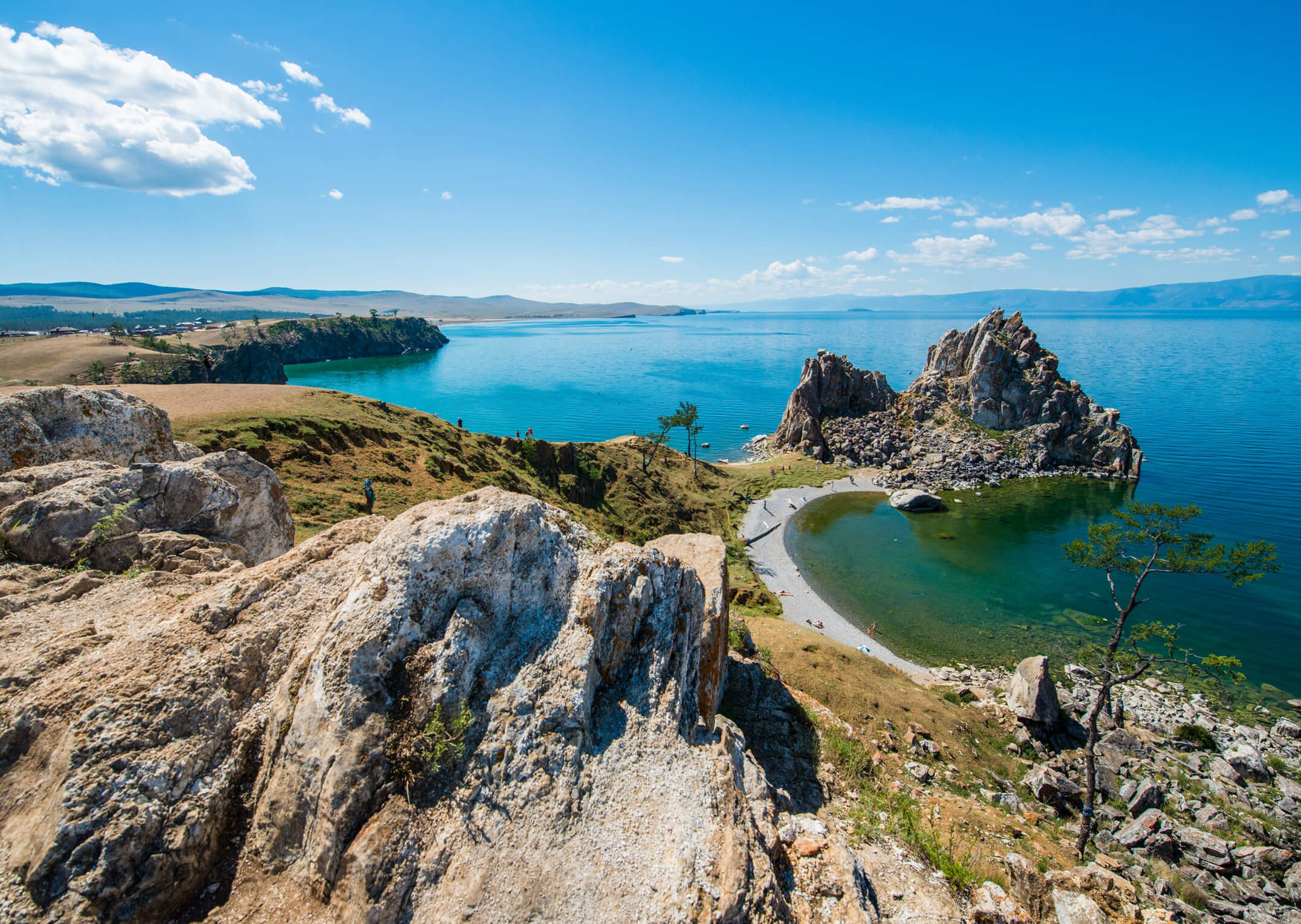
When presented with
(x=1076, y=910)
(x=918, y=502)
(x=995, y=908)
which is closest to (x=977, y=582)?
(x=918, y=502)

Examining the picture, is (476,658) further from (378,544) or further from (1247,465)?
(1247,465)


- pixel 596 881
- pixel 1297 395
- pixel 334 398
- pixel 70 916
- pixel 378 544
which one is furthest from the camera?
pixel 1297 395

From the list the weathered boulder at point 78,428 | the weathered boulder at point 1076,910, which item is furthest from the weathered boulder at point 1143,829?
the weathered boulder at point 78,428

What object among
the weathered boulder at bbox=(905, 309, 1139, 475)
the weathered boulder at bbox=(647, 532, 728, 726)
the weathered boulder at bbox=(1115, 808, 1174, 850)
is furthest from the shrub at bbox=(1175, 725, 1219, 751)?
the weathered boulder at bbox=(905, 309, 1139, 475)

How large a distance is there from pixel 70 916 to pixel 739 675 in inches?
803

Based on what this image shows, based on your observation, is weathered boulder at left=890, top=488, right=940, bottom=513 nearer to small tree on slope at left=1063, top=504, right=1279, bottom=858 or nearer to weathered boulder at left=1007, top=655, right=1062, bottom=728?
weathered boulder at left=1007, top=655, right=1062, bottom=728

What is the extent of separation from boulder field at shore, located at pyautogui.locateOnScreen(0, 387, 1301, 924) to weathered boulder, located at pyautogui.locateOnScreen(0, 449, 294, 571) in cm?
8

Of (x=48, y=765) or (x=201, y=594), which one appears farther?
(x=201, y=594)

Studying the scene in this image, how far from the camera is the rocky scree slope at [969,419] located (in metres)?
91.2

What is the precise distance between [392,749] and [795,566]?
52251 millimetres

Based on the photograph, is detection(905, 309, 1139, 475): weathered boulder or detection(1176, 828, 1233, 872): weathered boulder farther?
detection(905, 309, 1139, 475): weathered boulder

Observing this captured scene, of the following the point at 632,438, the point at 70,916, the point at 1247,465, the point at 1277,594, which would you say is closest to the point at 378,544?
the point at 70,916

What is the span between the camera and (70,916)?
26.9 ft

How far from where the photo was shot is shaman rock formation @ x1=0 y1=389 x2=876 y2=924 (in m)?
9.25
